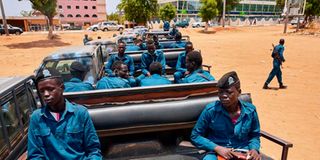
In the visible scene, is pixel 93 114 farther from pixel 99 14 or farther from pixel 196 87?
pixel 99 14

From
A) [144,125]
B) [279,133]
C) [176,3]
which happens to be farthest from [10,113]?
[176,3]

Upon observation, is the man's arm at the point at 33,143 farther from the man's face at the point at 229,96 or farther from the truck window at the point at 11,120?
the man's face at the point at 229,96

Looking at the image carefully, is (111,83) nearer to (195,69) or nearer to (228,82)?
(195,69)

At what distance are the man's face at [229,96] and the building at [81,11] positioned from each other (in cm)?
7633

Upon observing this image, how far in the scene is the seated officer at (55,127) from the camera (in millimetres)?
2379

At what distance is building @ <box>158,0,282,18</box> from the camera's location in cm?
7469

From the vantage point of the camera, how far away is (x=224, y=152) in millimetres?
2654

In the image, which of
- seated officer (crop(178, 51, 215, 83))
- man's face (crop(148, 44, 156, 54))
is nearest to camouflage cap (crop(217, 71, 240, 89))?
seated officer (crop(178, 51, 215, 83))

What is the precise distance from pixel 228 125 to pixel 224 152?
0.29 meters

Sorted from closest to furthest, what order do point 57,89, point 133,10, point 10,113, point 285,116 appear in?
point 57,89, point 10,113, point 285,116, point 133,10

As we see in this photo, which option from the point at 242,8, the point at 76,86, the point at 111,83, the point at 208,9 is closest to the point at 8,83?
the point at 76,86

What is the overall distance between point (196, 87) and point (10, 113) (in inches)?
99.5

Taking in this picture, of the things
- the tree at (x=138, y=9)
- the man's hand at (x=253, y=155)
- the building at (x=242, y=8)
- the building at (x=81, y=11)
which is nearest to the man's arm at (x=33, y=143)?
the man's hand at (x=253, y=155)

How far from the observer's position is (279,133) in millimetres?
5074
